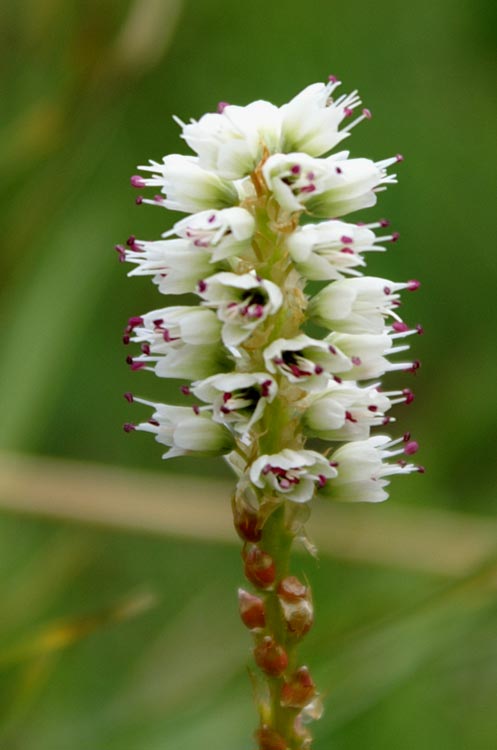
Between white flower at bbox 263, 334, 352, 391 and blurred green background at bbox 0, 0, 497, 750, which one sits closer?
white flower at bbox 263, 334, 352, 391

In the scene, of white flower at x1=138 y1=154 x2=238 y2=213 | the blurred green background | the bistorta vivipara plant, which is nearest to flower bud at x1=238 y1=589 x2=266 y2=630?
the bistorta vivipara plant

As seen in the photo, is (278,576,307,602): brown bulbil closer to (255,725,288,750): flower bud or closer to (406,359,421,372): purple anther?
(255,725,288,750): flower bud

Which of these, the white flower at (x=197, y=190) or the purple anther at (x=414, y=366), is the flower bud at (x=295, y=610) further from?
the white flower at (x=197, y=190)

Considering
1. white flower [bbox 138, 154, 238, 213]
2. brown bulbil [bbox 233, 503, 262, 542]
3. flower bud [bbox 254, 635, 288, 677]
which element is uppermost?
white flower [bbox 138, 154, 238, 213]

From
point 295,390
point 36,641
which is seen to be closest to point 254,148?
point 295,390

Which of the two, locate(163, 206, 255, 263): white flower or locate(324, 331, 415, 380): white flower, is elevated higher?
locate(163, 206, 255, 263): white flower

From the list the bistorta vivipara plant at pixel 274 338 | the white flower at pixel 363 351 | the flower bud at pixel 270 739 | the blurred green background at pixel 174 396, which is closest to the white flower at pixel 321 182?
the bistorta vivipara plant at pixel 274 338

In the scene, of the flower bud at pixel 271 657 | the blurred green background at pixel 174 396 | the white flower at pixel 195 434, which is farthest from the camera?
the blurred green background at pixel 174 396

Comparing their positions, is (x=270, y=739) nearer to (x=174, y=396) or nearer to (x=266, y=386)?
(x=266, y=386)
